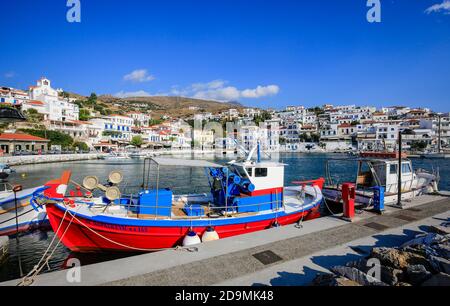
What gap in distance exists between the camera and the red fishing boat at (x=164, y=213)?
7387 millimetres

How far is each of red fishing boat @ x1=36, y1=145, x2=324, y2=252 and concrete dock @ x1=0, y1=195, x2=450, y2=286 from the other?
1.73 metres

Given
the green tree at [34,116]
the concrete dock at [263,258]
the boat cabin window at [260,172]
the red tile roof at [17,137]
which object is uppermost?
the green tree at [34,116]

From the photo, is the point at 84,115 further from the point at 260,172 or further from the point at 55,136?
the point at 260,172

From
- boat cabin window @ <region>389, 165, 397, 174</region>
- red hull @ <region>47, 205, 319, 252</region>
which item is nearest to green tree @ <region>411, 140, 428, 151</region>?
boat cabin window @ <region>389, 165, 397, 174</region>

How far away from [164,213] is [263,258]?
4.12m

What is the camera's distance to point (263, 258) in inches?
209

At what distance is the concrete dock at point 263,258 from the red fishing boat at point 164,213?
68.0 inches

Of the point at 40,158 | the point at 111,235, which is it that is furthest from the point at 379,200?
the point at 40,158

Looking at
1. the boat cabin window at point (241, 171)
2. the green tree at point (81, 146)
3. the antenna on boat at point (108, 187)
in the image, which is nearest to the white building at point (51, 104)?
the green tree at point (81, 146)

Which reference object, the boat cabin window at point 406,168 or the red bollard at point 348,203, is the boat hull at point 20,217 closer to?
the red bollard at point 348,203

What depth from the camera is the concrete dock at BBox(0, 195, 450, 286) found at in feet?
14.6

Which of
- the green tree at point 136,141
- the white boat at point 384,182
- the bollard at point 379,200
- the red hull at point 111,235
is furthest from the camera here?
the green tree at point 136,141

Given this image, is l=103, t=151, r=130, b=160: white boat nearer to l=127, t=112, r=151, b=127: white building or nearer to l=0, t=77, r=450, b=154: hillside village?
l=0, t=77, r=450, b=154: hillside village
